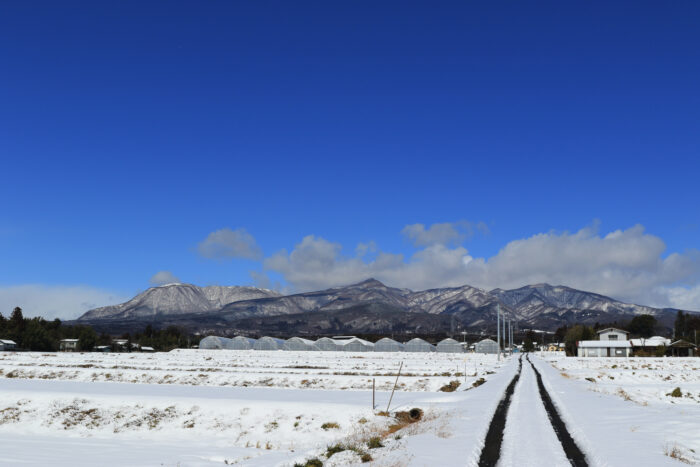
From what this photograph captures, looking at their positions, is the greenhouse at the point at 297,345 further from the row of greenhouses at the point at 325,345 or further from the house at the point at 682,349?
the house at the point at 682,349

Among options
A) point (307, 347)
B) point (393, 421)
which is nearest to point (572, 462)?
point (393, 421)

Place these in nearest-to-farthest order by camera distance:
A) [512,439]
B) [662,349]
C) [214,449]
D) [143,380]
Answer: [512,439], [214,449], [143,380], [662,349]

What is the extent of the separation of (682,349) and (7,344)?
167 metres

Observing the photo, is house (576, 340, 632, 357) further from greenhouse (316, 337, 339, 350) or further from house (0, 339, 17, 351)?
house (0, 339, 17, 351)

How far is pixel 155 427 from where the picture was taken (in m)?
30.5

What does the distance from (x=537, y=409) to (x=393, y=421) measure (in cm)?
796

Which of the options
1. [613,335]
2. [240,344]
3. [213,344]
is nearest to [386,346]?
[240,344]

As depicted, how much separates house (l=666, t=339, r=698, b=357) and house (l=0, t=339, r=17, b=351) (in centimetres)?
16346

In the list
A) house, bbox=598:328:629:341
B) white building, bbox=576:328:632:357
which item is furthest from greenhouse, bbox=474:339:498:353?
house, bbox=598:328:629:341

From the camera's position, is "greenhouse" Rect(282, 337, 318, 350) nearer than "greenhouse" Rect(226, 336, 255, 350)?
Yes

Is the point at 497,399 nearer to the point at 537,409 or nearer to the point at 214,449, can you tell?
the point at 537,409

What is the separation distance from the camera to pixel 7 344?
13850 centimetres

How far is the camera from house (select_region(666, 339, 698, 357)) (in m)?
128

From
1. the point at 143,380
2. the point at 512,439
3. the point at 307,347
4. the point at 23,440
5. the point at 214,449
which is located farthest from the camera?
the point at 307,347
